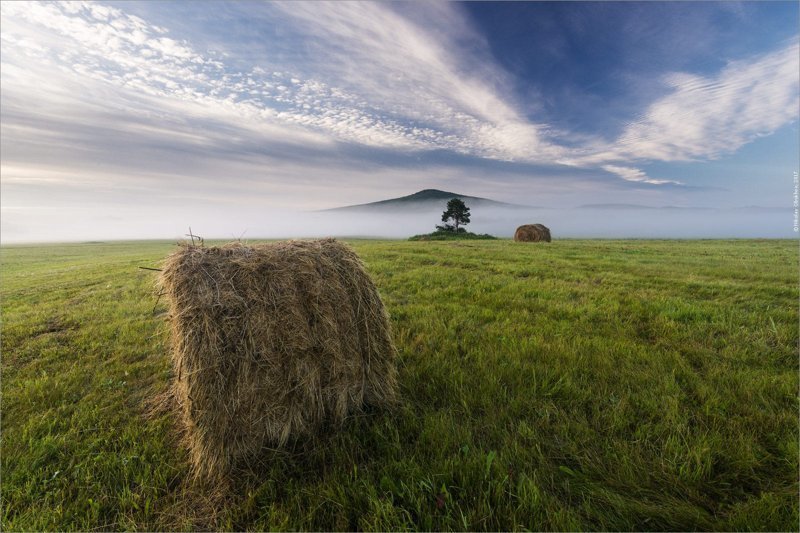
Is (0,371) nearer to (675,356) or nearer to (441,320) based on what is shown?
(441,320)

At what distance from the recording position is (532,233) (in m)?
33.2

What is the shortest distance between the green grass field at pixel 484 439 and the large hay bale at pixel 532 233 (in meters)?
26.8

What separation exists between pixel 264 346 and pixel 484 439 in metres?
2.69

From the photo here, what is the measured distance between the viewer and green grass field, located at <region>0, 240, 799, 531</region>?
278 cm

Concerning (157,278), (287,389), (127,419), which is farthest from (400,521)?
(127,419)

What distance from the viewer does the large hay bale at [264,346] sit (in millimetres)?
Result: 3299

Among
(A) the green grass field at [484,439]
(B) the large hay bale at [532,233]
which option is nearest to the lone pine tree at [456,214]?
(B) the large hay bale at [532,233]

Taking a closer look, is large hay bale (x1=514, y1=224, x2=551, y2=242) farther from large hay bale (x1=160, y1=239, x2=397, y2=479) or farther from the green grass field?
large hay bale (x1=160, y1=239, x2=397, y2=479)

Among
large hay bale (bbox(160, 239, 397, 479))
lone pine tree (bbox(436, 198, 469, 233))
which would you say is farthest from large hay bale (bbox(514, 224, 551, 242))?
large hay bale (bbox(160, 239, 397, 479))

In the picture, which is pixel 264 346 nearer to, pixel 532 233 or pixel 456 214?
pixel 532 233

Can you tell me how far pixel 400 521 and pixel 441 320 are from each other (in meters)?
4.65

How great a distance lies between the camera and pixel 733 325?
651cm

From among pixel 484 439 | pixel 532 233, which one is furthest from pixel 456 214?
pixel 484 439

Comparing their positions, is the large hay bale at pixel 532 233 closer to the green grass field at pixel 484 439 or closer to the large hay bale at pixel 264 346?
the green grass field at pixel 484 439
